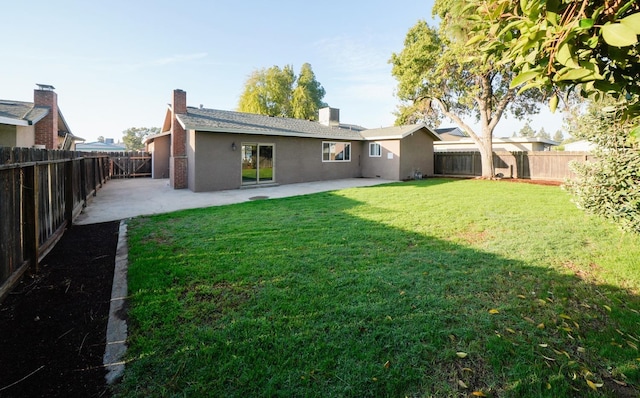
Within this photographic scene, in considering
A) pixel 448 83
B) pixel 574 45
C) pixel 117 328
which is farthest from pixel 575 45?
pixel 448 83

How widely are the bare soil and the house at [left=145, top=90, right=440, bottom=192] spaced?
27.8 feet

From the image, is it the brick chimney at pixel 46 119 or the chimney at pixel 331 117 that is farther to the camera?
the chimney at pixel 331 117

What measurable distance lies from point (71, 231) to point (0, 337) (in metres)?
4.16

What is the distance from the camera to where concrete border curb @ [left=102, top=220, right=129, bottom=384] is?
88.3 inches

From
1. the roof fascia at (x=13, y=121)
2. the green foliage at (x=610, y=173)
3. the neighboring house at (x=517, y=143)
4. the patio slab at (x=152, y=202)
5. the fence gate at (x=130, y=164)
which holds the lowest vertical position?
the patio slab at (x=152, y=202)

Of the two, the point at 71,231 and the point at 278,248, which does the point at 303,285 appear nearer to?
the point at 278,248

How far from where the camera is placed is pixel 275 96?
1483 inches

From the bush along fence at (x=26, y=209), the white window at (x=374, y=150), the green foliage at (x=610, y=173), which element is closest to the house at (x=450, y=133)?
the white window at (x=374, y=150)

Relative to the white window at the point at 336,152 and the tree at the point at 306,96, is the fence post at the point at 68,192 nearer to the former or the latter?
the white window at the point at 336,152

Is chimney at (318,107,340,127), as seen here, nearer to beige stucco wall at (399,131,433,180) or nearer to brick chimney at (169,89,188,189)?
beige stucco wall at (399,131,433,180)

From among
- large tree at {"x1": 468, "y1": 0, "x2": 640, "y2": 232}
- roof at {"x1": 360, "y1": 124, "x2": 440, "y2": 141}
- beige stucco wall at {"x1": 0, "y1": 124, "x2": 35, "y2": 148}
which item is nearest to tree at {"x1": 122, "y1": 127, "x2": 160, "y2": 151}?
beige stucco wall at {"x1": 0, "y1": 124, "x2": 35, "y2": 148}

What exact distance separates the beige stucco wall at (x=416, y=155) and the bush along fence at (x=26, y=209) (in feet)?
47.8

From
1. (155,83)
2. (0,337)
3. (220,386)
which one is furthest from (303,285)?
(155,83)

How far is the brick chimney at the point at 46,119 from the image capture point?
506 inches
